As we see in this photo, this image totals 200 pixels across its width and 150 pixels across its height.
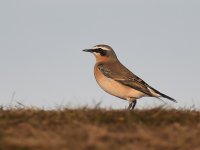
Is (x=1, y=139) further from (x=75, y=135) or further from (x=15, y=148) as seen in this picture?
(x=75, y=135)

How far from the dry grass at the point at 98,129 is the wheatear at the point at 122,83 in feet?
15.8

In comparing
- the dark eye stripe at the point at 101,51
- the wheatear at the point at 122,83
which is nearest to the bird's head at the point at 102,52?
the dark eye stripe at the point at 101,51

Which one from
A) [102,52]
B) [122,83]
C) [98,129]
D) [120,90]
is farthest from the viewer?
[102,52]

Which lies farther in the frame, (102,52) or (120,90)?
(102,52)

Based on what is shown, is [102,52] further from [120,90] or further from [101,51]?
[120,90]

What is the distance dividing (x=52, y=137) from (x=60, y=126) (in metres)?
1.13

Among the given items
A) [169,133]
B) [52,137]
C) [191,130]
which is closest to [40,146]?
[52,137]

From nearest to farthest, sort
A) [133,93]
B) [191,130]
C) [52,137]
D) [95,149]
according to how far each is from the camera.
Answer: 1. [95,149]
2. [52,137]
3. [191,130]
4. [133,93]

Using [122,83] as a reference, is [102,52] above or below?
above

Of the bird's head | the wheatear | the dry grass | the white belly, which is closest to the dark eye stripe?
the bird's head

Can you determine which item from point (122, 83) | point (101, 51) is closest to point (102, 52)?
point (101, 51)

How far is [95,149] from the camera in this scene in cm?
763

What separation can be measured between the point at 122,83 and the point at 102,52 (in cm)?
194

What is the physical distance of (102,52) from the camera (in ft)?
58.4
